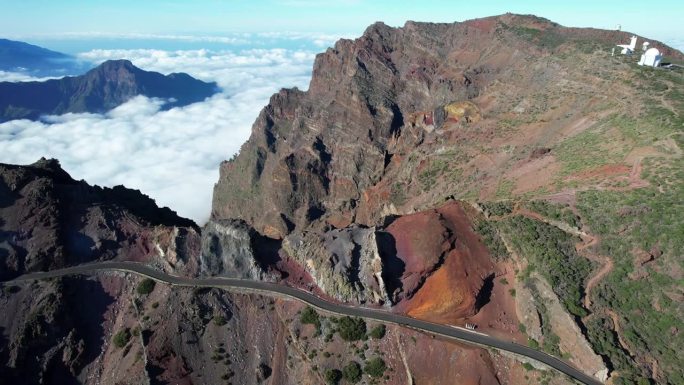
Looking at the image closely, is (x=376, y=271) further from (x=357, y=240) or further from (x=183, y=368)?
(x=183, y=368)

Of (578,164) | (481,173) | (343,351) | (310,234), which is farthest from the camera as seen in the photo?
(481,173)

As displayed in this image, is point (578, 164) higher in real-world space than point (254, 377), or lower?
higher

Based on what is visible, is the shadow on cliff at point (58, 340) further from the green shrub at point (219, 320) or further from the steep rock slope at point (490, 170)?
the steep rock slope at point (490, 170)

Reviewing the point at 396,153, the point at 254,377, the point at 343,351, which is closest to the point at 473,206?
the point at 343,351

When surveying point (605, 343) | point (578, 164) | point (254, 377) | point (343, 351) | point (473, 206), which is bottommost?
point (254, 377)

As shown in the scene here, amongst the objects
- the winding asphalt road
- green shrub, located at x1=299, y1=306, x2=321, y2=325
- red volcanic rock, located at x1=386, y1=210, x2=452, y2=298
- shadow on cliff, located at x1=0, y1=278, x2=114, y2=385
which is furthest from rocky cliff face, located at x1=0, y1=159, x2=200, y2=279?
red volcanic rock, located at x1=386, y1=210, x2=452, y2=298

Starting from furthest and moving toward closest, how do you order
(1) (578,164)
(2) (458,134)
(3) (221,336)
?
(2) (458,134)
(1) (578,164)
(3) (221,336)

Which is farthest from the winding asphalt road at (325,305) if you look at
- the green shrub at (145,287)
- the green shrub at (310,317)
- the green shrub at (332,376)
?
the green shrub at (332,376)
